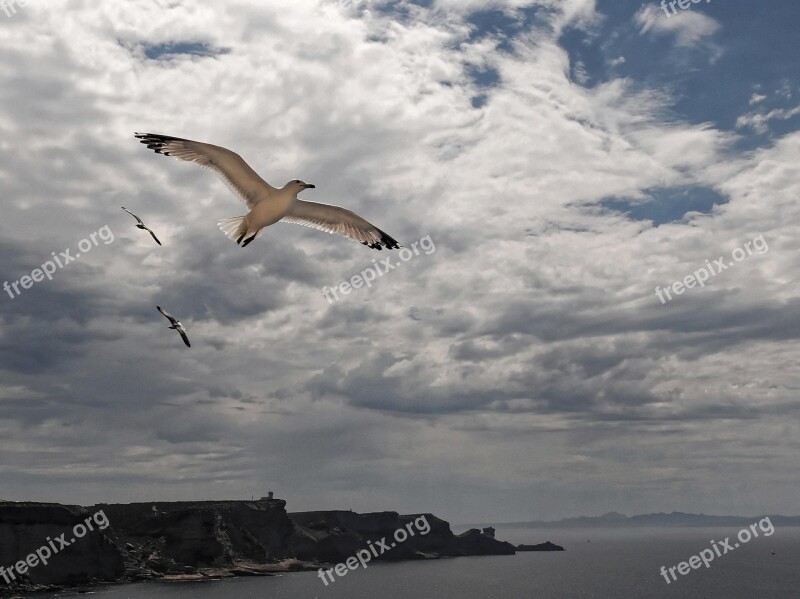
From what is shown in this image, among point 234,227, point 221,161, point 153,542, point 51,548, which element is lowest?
point 51,548

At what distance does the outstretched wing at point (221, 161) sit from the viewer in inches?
748

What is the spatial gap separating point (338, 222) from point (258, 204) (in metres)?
2.60

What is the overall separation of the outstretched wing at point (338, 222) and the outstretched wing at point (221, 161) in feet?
3.96

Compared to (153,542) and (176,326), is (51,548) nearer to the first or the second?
(153,542)

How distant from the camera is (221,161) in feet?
64.4

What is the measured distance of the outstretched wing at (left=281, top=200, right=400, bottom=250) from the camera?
69.0 feet

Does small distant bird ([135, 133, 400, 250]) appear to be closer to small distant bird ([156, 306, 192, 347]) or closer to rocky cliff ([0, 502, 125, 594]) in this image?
small distant bird ([156, 306, 192, 347])

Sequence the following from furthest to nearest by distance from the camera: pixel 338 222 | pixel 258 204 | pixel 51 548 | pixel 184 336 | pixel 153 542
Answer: pixel 153 542 → pixel 51 548 → pixel 338 222 → pixel 258 204 → pixel 184 336

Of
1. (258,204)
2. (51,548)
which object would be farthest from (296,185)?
(51,548)

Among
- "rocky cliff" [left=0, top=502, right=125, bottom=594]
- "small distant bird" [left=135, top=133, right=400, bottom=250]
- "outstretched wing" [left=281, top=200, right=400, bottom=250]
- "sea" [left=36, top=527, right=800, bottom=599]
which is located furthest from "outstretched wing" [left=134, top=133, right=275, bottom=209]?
"sea" [left=36, top=527, right=800, bottom=599]

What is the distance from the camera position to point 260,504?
567 ft

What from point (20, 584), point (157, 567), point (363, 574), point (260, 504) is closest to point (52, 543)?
point (20, 584)

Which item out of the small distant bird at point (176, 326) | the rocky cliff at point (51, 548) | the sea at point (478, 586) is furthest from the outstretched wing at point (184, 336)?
the sea at point (478, 586)

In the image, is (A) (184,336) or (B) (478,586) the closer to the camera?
(A) (184,336)
